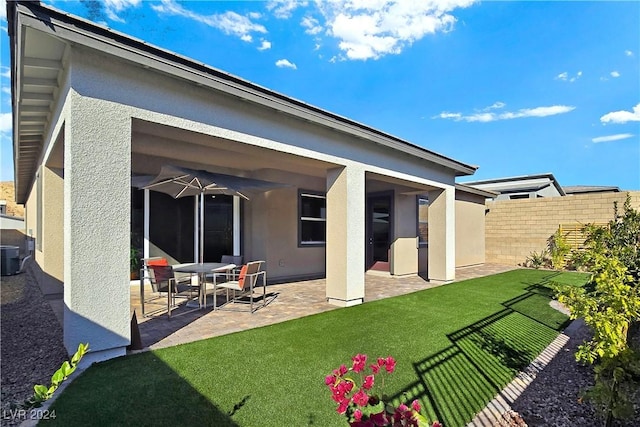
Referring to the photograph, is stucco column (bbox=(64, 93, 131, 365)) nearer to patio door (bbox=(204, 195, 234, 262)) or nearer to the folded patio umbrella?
the folded patio umbrella

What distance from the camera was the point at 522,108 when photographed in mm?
51656

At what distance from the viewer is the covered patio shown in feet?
20.0

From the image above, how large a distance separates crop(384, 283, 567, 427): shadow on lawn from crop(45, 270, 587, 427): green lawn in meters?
0.02

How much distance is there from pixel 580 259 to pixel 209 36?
15.5 m

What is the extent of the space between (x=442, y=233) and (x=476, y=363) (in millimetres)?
7998

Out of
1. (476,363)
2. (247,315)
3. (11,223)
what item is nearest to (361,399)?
(476,363)

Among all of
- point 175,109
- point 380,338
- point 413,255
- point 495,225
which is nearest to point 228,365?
point 380,338

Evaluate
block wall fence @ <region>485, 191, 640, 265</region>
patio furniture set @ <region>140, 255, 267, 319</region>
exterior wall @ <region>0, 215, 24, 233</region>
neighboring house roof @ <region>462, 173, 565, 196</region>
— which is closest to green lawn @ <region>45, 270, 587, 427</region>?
patio furniture set @ <region>140, 255, 267, 319</region>

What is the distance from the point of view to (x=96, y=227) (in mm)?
4684

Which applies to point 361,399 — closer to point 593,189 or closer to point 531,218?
point 531,218

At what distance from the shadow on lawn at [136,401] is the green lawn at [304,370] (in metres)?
0.01

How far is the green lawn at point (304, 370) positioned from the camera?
3545 mm

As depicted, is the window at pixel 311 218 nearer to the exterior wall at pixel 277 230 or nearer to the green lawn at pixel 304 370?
the exterior wall at pixel 277 230

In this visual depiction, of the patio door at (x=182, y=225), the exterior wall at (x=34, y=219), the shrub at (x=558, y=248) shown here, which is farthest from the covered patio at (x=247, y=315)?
the shrub at (x=558, y=248)
